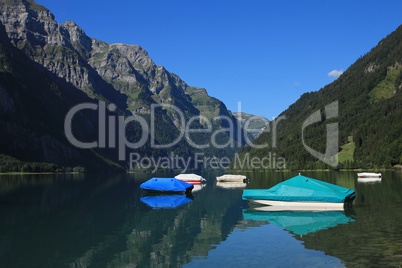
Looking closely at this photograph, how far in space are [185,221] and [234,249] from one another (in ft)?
49.9

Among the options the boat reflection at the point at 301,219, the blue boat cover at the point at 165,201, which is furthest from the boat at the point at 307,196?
the blue boat cover at the point at 165,201

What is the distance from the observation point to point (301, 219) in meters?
40.9

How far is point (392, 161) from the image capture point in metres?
198

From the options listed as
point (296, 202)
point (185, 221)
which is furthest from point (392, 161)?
point (185, 221)

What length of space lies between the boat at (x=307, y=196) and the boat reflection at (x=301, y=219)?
1.95 metres

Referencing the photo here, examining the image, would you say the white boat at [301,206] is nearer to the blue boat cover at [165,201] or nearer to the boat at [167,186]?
the blue boat cover at [165,201]

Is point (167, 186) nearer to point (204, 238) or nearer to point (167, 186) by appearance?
point (167, 186)

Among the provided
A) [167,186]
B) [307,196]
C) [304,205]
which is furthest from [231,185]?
[307,196]

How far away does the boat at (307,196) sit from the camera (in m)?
47.5

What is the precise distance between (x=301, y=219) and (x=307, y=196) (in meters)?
7.35

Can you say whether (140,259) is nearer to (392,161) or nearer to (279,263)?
(279,263)

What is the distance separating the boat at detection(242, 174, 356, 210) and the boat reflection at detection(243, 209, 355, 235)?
1.95 meters

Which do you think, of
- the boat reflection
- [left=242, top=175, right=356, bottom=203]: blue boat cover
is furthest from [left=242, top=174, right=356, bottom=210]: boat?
the boat reflection

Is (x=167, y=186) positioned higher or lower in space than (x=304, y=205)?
higher
